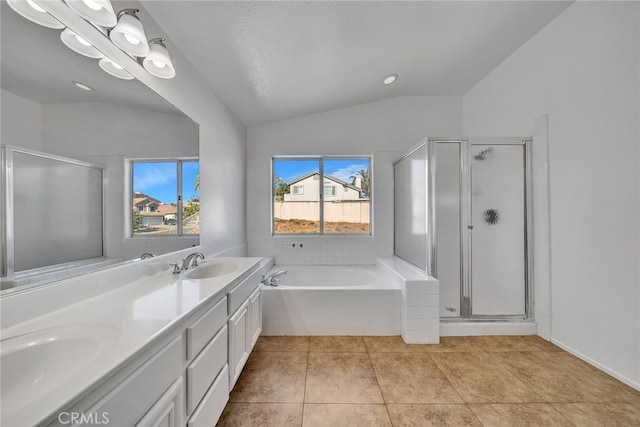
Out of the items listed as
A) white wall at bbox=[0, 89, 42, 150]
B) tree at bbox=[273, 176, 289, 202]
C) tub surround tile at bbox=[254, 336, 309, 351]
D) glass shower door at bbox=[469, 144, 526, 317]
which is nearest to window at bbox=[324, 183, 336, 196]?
tree at bbox=[273, 176, 289, 202]

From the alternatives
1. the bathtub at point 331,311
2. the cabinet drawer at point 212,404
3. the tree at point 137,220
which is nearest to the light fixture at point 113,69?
the tree at point 137,220

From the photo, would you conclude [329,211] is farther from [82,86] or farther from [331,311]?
[82,86]

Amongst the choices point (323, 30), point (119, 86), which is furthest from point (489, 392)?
point (119, 86)

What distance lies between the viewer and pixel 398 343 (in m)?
2.26

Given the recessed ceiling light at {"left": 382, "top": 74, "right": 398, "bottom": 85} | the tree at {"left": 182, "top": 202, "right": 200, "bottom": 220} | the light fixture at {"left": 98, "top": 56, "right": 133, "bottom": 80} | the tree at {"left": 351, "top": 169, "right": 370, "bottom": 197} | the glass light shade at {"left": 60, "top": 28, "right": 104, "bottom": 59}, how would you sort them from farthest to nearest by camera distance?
1. the tree at {"left": 351, "top": 169, "right": 370, "bottom": 197}
2. the recessed ceiling light at {"left": 382, "top": 74, "right": 398, "bottom": 85}
3. the tree at {"left": 182, "top": 202, "right": 200, "bottom": 220}
4. the light fixture at {"left": 98, "top": 56, "right": 133, "bottom": 80}
5. the glass light shade at {"left": 60, "top": 28, "right": 104, "bottom": 59}

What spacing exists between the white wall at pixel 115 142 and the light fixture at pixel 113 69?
174 mm

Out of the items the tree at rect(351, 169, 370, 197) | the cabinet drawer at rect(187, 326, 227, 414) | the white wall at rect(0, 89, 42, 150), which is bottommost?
the cabinet drawer at rect(187, 326, 227, 414)

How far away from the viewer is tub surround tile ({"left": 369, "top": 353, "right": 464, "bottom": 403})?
5.25 ft

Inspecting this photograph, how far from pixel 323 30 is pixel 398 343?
8.97 feet

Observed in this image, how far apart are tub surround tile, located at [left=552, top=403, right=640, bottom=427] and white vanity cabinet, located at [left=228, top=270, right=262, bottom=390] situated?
200 centimetres

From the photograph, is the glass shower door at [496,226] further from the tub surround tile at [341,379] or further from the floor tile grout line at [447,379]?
the tub surround tile at [341,379]

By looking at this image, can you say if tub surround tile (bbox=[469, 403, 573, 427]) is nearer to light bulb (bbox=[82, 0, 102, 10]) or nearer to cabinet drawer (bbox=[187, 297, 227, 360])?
cabinet drawer (bbox=[187, 297, 227, 360])

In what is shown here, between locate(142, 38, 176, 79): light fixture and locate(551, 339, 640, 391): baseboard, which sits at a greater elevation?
locate(142, 38, 176, 79): light fixture

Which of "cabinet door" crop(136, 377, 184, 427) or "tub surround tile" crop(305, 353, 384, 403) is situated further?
"tub surround tile" crop(305, 353, 384, 403)
